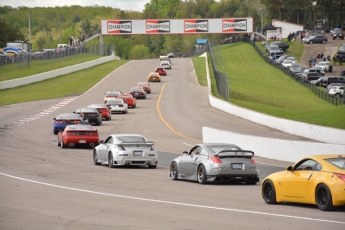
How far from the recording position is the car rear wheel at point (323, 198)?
1258 cm

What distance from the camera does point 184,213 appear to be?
12922 millimetres

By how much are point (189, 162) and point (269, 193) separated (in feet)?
16.8

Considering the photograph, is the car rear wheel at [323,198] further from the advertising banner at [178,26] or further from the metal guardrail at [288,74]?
the advertising banner at [178,26]

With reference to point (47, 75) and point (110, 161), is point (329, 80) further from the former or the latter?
point (110, 161)

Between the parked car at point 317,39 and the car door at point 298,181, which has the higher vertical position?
the parked car at point 317,39

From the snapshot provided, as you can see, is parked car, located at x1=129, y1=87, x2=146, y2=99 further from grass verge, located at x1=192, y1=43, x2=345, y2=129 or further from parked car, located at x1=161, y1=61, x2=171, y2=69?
parked car, located at x1=161, y1=61, x2=171, y2=69

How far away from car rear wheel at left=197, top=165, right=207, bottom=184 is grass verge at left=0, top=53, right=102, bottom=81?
58572 mm

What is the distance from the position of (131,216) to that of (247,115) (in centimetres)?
3417

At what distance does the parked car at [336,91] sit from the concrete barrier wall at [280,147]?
33.1 metres

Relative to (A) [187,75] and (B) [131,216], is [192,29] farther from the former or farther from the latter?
(B) [131,216]

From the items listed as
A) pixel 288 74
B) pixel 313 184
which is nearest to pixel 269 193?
pixel 313 184

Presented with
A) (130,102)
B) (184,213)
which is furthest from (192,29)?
(184,213)

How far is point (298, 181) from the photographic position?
544 inches

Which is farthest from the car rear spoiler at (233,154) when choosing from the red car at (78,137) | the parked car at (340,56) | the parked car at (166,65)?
the parked car at (166,65)
